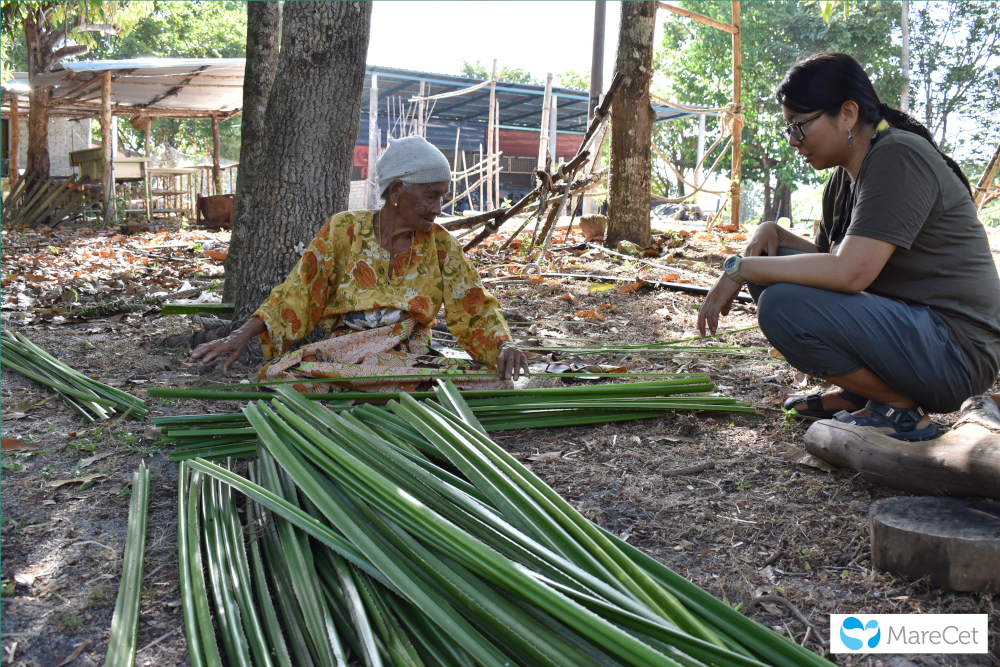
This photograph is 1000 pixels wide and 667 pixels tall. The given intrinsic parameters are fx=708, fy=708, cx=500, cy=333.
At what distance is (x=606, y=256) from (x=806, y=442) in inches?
175

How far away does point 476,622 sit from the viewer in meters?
1.23

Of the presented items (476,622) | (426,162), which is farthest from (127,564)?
(426,162)

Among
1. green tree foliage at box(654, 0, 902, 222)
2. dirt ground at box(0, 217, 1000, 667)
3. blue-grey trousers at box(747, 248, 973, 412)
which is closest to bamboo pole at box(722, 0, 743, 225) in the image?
dirt ground at box(0, 217, 1000, 667)

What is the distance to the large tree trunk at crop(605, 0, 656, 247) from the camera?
619 centimetres

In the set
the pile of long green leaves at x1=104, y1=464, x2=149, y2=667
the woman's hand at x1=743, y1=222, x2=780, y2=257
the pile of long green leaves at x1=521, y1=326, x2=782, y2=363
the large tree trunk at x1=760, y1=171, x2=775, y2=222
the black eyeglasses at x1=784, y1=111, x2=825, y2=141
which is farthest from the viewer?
the large tree trunk at x1=760, y1=171, x2=775, y2=222

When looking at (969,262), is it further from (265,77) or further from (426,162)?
(265,77)

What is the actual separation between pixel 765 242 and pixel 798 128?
0.51 m

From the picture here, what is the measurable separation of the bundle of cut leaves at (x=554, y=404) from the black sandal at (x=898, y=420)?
0.40m

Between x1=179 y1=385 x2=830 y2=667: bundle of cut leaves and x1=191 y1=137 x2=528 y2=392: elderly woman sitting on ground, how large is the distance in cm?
81

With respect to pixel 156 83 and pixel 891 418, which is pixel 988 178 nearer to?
pixel 891 418

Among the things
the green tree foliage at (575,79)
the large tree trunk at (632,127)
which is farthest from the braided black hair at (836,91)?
the green tree foliage at (575,79)

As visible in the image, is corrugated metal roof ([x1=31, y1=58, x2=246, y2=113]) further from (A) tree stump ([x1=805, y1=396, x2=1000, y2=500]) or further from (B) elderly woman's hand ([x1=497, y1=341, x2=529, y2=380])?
(A) tree stump ([x1=805, y1=396, x2=1000, y2=500])

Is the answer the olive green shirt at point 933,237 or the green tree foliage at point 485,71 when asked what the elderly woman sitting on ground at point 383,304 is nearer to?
the olive green shirt at point 933,237

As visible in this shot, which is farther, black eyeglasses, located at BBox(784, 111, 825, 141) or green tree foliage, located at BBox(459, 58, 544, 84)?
green tree foliage, located at BBox(459, 58, 544, 84)
